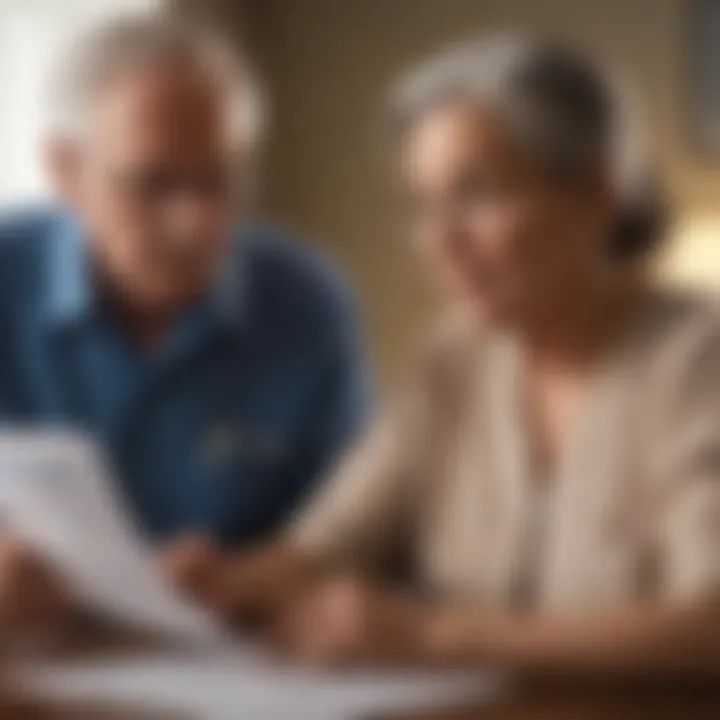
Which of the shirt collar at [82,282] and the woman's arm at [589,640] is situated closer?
the woman's arm at [589,640]

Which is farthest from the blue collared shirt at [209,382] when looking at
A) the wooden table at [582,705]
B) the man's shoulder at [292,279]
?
the wooden table at [582,705]

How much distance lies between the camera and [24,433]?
3.11 feet

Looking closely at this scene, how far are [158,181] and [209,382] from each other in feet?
0.44

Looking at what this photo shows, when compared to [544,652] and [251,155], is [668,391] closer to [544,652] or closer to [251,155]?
[544,652]

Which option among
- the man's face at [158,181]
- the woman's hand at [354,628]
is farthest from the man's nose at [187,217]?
the woman's hand at [354,628]

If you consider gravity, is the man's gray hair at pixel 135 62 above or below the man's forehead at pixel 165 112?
above

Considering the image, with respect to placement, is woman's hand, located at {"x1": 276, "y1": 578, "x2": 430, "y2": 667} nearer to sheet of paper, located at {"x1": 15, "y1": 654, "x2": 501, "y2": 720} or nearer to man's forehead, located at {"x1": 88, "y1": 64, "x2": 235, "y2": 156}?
sheet of paper, located at {"x1": 15, "y1": 654, "x2": 501, "y2": 720}

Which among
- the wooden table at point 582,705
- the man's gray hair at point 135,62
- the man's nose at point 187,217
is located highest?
the man's gray hair at point 135,62

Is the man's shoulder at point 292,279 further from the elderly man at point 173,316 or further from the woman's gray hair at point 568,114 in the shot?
the woman's gray hair at point 568,114

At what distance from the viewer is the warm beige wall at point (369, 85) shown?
2.99ft

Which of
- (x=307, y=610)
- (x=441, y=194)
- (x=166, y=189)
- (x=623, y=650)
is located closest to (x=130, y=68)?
(x=166, y=189)

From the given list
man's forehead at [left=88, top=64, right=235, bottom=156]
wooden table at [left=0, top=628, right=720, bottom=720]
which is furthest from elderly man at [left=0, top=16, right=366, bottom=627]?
wooden table at [left=0, top=628, right=720, bottom=720]

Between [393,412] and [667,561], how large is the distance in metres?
0.19

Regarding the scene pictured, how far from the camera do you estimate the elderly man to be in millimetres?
939
